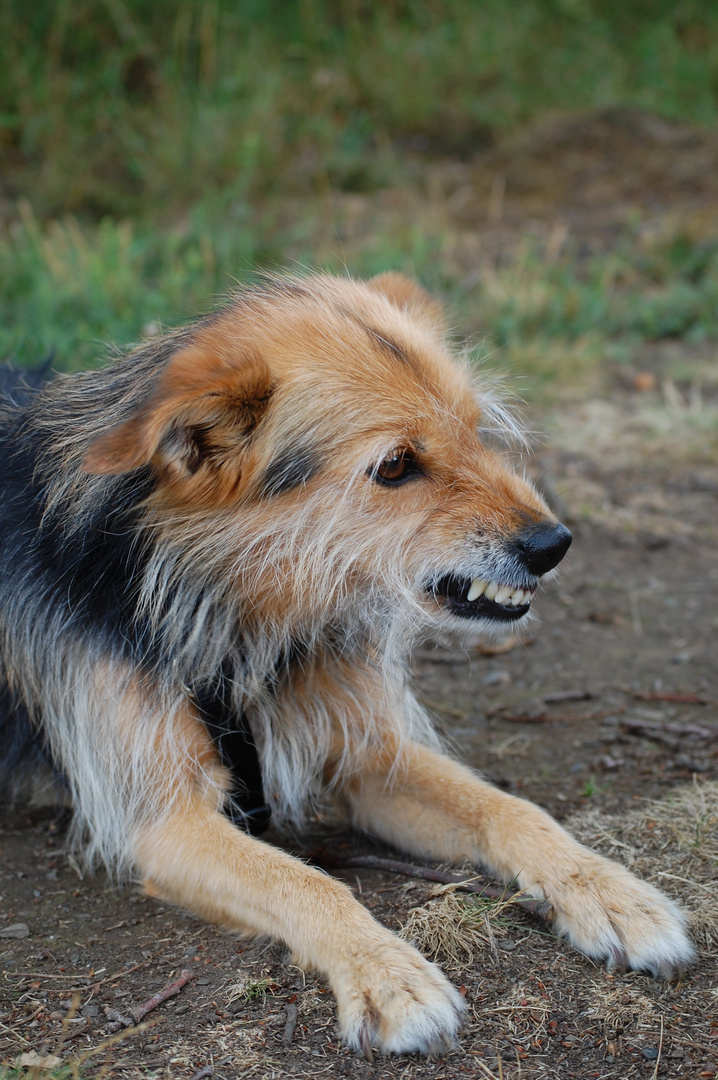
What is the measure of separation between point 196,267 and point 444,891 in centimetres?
476

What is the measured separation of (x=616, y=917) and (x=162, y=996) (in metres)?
1.03

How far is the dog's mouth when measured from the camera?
253 cm

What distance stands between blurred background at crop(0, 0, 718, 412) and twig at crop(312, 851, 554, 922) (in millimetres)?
3187

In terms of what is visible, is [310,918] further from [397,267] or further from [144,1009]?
[397,267]

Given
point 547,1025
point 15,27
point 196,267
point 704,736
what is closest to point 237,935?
point 547,1025

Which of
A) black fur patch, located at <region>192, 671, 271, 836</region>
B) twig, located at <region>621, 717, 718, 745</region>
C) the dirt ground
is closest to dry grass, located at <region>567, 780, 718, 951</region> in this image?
the dirt ground

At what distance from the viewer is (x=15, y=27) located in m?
8.38

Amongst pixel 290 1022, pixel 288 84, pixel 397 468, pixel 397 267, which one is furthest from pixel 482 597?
pixel 288 84

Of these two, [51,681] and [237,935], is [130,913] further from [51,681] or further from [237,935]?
[51,681]

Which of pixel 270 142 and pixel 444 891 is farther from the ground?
pixel 270 142

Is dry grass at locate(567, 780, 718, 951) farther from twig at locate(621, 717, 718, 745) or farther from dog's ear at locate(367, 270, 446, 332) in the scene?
dog's ear at locate(367, 270, 446, 332)

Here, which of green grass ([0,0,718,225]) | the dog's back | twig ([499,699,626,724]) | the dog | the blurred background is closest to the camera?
the dog

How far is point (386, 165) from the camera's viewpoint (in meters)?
8.92

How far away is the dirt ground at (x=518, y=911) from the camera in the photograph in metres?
2.07
